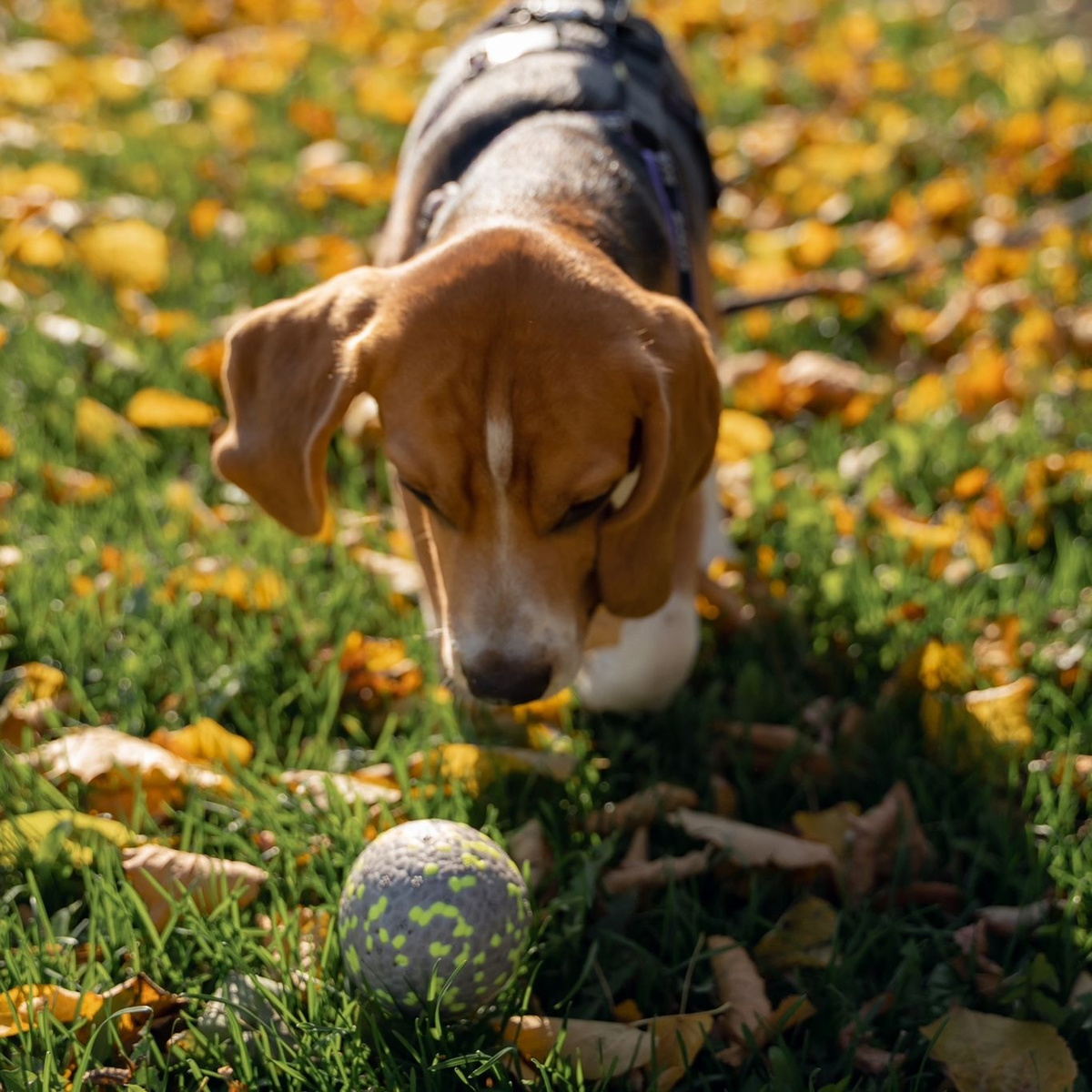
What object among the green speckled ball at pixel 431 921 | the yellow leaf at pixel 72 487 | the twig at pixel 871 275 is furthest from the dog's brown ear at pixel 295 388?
the twig at pixel 871 275

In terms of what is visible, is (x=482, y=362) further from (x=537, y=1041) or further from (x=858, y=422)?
(x=858, y=422)

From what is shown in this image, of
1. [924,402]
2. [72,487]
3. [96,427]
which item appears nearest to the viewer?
[72,487]

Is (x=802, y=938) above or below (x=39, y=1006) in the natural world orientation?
below

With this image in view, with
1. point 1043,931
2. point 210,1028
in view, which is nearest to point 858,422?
point 1043,931

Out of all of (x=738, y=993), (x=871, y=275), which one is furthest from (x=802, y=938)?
(x=871, y=275)

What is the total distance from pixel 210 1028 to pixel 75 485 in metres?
1.99

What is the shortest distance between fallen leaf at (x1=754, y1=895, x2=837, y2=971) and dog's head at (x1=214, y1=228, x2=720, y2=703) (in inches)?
25.3

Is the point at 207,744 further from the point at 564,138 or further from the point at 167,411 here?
the point at 564,138

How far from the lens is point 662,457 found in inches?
100.0

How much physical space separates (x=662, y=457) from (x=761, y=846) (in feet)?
2.77

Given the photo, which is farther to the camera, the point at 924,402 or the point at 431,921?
the point at 924,402

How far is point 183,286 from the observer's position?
191 inches

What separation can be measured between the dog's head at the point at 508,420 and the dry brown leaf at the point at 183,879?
0.59 meters

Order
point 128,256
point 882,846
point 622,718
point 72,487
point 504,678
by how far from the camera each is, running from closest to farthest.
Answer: point 504,678
point 882,846
point 622,718
point 72,487
point 128,256
